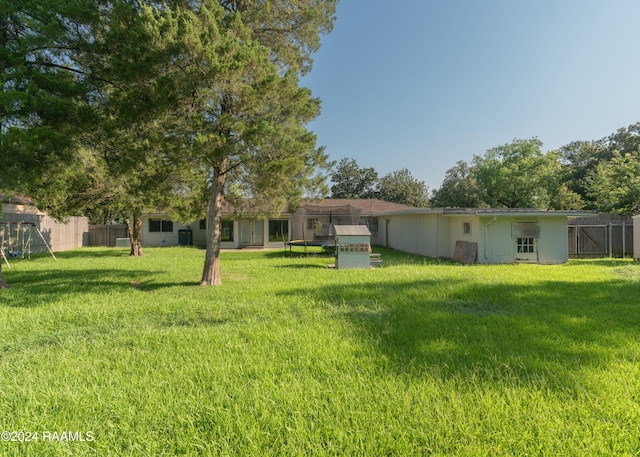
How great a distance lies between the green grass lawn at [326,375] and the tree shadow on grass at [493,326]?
0.03 m

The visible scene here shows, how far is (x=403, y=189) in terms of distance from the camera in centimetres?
4325

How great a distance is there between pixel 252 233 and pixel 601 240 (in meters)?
18.4

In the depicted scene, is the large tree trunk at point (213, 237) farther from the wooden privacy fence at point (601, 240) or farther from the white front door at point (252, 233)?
the wooden privacy fence at point (601, 240)

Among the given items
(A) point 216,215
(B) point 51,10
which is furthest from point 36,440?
(B) point 51,10

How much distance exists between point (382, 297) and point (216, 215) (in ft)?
16.0

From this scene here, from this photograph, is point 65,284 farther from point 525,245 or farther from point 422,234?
point 525,245

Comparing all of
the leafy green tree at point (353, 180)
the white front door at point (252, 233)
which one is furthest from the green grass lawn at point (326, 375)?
the leafy green tree at point (353, 180)

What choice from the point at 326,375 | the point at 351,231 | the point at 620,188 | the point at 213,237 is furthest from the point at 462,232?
the point at 326,375

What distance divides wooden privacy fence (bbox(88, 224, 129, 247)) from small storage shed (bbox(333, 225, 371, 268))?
19640mm

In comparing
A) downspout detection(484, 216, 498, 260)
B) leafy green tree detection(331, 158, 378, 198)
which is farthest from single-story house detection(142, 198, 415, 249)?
leafy green tree detection(331, 158, 378, 198)

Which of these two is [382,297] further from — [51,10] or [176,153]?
→ [51,10]

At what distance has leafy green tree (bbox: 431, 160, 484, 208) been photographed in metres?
33.9

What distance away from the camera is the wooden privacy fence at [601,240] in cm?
1526

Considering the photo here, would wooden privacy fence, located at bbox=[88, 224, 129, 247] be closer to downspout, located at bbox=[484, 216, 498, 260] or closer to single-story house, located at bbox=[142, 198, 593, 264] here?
single-story house, located at bbox=[142, 198, 593, 264]
